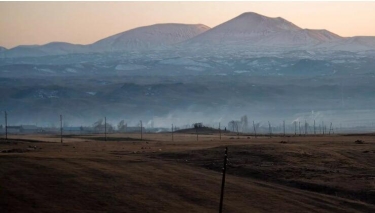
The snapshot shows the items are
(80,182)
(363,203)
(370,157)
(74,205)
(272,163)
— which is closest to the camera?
(74,205)

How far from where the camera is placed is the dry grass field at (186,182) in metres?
38.4

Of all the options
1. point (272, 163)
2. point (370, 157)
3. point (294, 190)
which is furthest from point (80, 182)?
point (370, 157)

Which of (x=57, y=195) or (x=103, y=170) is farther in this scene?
(x=103, y=170)

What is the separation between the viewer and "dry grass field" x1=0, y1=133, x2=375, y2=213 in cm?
3838

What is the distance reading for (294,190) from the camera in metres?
46.3

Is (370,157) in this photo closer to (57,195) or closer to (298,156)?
(298,156)

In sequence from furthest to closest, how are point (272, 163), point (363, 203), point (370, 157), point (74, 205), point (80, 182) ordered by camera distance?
point (370, 157), point (272, 163), point (363, 203), point (80, 182), point (74, 205)

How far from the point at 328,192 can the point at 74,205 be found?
15.2m

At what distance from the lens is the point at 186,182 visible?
44406 mm

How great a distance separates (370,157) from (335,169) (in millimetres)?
6324

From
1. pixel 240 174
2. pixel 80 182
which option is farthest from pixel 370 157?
pixel 80 182

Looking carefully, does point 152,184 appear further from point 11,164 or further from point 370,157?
point 370,157

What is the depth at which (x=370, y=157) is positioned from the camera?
58750 millimetres

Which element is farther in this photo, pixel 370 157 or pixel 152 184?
pixel 370 157
